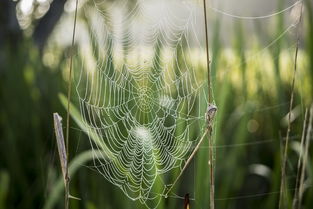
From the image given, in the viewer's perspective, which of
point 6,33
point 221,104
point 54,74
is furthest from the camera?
point 6,33

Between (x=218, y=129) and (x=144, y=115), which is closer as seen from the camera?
(x=144, y=115)

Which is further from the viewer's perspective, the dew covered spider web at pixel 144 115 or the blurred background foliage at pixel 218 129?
the blurred background foliage at pixel 218 129

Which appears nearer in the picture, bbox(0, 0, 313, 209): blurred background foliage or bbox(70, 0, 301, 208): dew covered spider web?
bbox(70, 0, 301, 208): dew covered spider web

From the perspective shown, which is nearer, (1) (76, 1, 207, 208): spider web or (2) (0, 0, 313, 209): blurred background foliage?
(1) (76, 1, 207, 208): spider web

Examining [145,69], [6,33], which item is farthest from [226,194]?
[6,33]

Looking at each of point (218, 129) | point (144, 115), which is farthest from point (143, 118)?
point (218, 129)

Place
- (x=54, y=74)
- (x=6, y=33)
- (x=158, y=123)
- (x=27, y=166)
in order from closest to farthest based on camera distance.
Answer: (x=158, y=123)
(x=27, y=166)
(x=54, y=74)
(x=6, y=33)

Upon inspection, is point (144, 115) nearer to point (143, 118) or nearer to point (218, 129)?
point (143, 118)

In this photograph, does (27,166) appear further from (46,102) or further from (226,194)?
(226,194)
